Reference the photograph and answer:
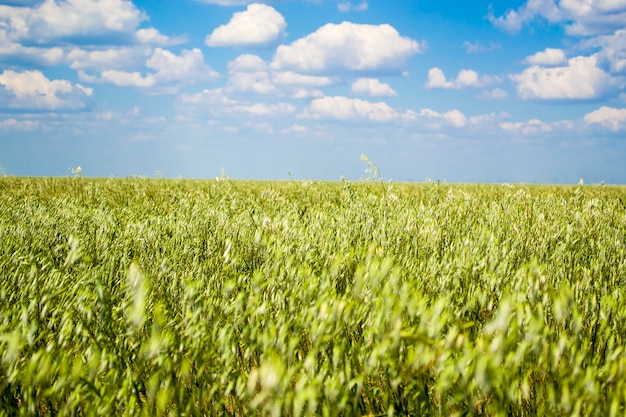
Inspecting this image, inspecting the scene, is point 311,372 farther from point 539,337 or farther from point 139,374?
point 139,374

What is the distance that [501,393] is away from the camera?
1.52 meters

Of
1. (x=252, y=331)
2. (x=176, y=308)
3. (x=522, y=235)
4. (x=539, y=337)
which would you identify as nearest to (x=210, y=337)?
(x=252, y=331)

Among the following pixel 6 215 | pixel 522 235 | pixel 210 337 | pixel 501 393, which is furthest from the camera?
pixel 6 215

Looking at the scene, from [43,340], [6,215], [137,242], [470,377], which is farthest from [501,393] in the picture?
[6,215]

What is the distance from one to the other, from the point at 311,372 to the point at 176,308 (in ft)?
5.70

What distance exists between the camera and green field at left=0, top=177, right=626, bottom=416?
1554 millimetres

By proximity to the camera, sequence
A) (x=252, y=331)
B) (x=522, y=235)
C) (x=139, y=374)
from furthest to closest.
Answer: (x=522, y=235)
(x=139, y=374)
(x=252, y=331)

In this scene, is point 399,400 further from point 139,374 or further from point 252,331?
point 139,374

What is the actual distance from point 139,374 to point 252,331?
0.84 meters

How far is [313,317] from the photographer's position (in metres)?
1.90

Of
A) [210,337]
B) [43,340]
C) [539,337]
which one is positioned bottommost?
[43,340]

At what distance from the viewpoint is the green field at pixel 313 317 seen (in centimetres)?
155

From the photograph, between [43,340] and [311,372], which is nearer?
[311,372]

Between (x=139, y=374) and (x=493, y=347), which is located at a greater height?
(x=493, y=347)
